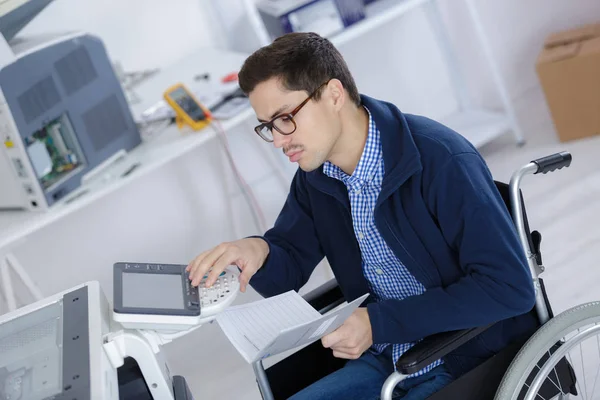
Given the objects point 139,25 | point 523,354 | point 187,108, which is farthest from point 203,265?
point 139,25

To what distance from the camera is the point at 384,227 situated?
5.05 feet

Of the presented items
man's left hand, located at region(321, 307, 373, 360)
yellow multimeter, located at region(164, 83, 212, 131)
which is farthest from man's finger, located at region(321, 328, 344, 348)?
yellow multimeter, located at region(164, 83, 212, 131)

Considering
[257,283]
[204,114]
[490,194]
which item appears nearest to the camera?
[490,194]

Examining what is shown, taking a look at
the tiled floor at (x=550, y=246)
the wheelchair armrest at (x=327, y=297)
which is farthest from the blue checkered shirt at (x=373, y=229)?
the tiled floor at (x=550, y=246)

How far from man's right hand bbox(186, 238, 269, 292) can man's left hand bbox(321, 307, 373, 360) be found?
Answer: 208 millimetres

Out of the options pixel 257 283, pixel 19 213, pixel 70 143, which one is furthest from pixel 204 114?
pixel 257 283

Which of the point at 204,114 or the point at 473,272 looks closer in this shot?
the point at 473,272

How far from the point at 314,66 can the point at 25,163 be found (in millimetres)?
1083

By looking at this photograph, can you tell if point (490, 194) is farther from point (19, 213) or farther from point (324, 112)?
point (19, 213)

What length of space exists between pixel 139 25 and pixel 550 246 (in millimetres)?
1583

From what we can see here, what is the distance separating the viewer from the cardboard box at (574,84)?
10.5ft

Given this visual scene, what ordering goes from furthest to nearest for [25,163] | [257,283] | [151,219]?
[151,219], [25,163], [257,283]

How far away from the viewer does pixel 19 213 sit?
96.9 inches

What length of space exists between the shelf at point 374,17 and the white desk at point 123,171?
357 millimetres
